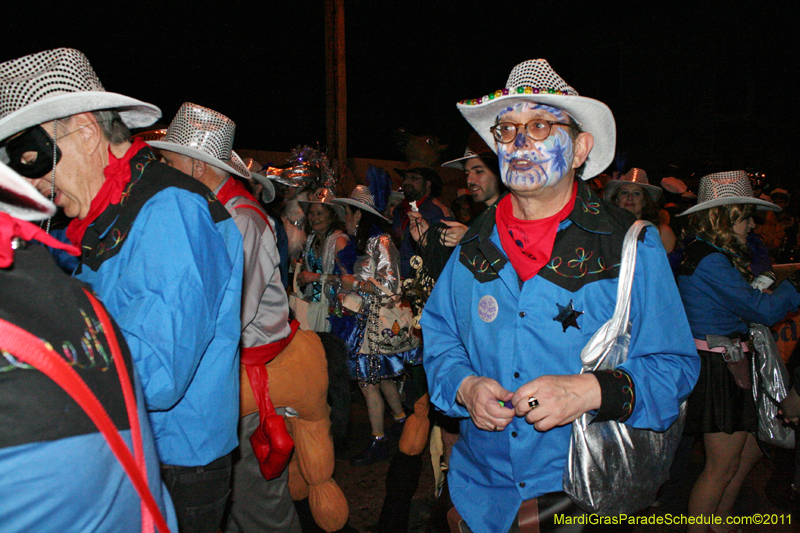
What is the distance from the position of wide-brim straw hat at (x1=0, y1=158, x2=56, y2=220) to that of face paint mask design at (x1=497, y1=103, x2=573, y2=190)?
1461mm

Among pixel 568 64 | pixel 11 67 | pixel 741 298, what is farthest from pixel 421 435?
pixel 568 64

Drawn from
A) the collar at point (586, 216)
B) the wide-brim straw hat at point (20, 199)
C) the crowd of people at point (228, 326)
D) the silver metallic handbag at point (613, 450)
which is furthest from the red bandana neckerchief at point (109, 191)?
the silver metallic handbag at point (613, 450)

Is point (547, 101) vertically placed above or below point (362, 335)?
above

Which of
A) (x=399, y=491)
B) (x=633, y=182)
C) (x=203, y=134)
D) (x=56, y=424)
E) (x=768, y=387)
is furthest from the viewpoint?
(x=633, y=182)

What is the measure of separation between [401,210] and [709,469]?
4.46 m

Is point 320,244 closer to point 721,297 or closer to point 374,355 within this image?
point 374,355

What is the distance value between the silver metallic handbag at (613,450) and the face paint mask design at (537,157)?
36 centimetres

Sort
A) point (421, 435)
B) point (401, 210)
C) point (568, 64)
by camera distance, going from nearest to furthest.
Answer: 1. point (421, 435)
2. point (401, 210)
3. point (568, 64)

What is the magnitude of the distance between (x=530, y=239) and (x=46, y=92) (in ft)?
→ 5.47

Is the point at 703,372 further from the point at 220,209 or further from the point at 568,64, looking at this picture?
the point at 568,64

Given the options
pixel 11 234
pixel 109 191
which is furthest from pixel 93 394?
pixel 109 191

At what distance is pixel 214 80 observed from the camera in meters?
19.5

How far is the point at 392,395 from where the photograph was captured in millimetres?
5164

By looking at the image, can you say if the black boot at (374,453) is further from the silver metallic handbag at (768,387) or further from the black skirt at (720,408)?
the silver metallic handbag at (768,387)
